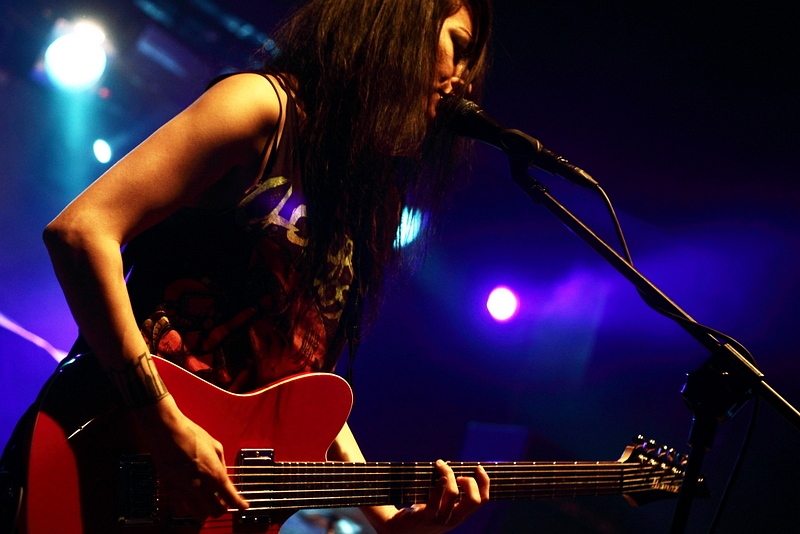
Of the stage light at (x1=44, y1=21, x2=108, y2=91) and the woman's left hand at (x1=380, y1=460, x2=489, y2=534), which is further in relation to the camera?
A: the stage light at (x1=44, y1=21, x2=108, y2=91)

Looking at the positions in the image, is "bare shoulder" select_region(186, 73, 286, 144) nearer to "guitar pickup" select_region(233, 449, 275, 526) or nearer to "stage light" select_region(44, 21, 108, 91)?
"guitar pickup" select_region(233, 449, 275, 526)

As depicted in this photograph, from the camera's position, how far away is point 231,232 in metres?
1.48

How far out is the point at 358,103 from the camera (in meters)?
1.69

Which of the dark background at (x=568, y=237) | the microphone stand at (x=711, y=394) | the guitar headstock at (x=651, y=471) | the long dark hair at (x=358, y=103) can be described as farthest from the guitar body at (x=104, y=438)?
the dark background at (x=568, y=237)

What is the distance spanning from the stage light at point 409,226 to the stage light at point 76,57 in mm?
2715

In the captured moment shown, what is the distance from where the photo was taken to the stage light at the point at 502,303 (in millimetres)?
4816

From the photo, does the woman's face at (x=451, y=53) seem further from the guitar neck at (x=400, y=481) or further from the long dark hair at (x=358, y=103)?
the guitar neck at (x=400, y=481)

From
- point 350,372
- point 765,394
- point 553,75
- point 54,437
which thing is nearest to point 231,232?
point 54,437

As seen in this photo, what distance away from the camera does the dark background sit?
335cm

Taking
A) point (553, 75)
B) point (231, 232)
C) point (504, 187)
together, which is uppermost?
point (553, 75)

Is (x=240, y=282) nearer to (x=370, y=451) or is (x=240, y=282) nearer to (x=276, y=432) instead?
(x=276, y=432)

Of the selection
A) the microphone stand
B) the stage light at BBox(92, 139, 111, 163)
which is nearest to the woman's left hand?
the microphone stand

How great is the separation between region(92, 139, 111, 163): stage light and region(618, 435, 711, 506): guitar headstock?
3.57 meters

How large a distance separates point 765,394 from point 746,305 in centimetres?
266
